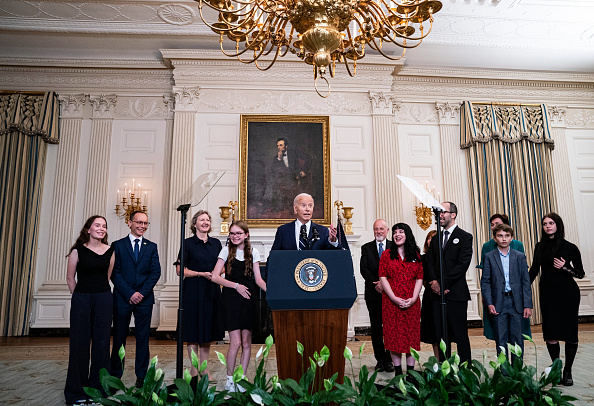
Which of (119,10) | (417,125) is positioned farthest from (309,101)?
(119,10)

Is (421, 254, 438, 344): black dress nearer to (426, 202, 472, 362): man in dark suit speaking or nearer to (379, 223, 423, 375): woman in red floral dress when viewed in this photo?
(426, 202, 472, 362): man in dark suit speaking

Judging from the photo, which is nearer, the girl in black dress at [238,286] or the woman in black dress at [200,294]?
the girl in black dress at [238,286]

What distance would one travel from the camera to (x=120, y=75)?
23.6 feet

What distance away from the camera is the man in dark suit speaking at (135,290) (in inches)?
138

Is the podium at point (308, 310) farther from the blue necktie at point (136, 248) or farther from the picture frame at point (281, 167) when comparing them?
the picture frame at point (281, 167)

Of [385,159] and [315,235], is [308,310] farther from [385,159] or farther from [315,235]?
[385,159]

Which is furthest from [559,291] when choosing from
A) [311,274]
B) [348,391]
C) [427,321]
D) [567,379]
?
[348,391]

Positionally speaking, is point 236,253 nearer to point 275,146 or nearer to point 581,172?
point 275,146

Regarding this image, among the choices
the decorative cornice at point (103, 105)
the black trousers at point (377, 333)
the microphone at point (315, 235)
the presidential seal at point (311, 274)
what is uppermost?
the decorative cornice at point (103, 105)

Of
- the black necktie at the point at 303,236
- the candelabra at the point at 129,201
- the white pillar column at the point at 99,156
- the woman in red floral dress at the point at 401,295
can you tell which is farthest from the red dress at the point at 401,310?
the white pillar column at the point at 99,156

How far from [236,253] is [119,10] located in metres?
4.80

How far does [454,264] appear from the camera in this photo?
11.5ft

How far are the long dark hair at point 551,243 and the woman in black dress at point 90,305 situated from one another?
151 inches

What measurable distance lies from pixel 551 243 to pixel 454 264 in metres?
1.00
